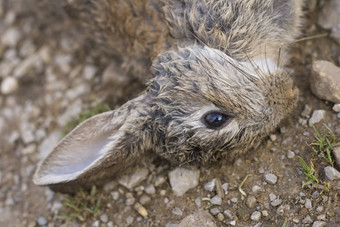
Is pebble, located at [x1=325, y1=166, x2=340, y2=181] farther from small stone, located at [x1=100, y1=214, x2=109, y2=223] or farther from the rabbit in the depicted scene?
small stone, located at [x1=100, y1=214, x2=109, y2=223]

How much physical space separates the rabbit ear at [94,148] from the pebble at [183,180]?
40cm

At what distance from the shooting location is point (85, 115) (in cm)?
491

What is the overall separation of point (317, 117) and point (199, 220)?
1.30 meters

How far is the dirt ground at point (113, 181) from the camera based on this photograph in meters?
3.80

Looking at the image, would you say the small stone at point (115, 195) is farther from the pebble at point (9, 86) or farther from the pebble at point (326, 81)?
the pebble at point (326, 81)

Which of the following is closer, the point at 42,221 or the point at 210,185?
the point at 210,185

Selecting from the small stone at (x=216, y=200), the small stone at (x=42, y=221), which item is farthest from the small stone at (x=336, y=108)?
the small stone at (x=42, y=221)

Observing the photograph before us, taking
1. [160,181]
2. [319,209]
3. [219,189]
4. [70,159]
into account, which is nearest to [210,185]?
[219,189]

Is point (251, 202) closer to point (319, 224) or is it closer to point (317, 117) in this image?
point (319, 224)

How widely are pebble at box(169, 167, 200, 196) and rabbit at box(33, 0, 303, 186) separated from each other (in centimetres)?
13

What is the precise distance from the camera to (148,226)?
4141 mm

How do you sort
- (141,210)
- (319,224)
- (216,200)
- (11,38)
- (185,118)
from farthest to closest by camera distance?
(11,38)
(141,210)
(216,200)
(185,118)
(319,224)

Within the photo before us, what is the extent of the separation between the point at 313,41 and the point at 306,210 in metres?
1.71

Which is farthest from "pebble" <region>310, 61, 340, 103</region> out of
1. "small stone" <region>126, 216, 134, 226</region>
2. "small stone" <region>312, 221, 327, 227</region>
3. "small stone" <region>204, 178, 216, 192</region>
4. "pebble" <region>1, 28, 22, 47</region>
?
"pebble" <region>1, 28, 22, 47</region>
